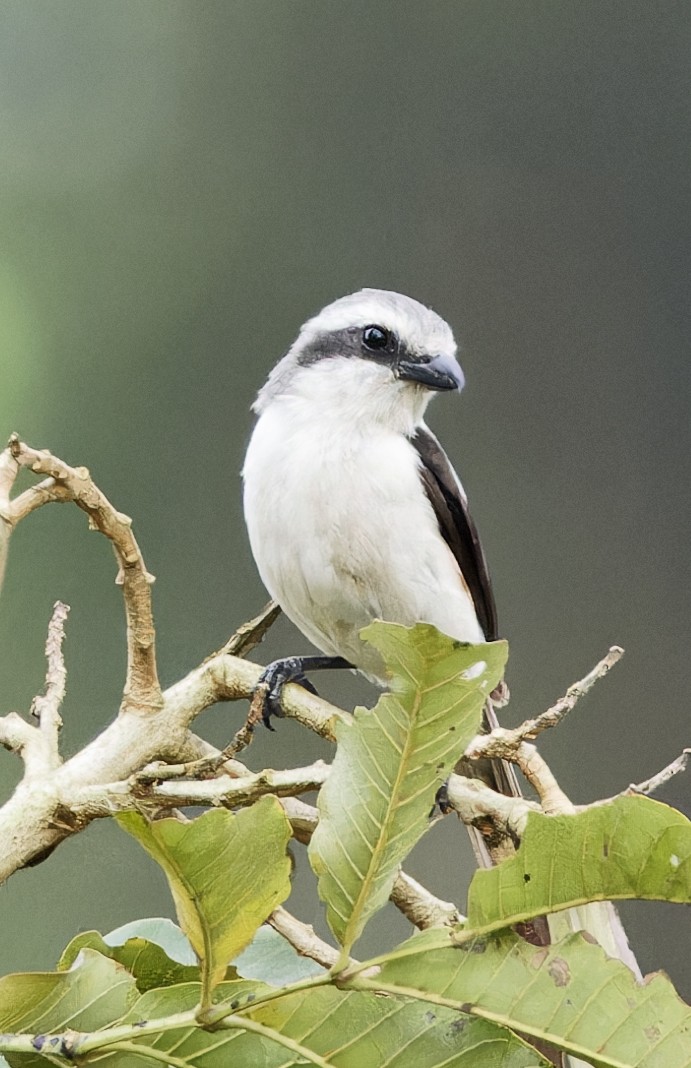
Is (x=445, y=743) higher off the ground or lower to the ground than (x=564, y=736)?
higher

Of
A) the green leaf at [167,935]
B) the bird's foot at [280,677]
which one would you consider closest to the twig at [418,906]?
the green leaf at [167,935]

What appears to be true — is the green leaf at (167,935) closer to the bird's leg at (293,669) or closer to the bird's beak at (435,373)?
the bird's leg at (293,669)

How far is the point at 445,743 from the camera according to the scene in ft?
1.19

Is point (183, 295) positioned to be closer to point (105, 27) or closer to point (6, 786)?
point (105, 27)

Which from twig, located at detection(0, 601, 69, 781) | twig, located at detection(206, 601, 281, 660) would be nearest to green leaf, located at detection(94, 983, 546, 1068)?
twig, located at detection(0, 601, 69, 781)

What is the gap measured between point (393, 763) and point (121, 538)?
255 mm

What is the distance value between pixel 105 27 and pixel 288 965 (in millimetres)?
3034

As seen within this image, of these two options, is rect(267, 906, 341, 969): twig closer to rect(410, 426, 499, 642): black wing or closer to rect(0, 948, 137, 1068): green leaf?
rect(0, 948, 137, 1068): green leaf

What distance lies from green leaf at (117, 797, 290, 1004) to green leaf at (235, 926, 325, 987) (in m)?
0.18

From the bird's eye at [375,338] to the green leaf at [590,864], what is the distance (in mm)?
793

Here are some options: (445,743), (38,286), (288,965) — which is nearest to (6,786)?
(38,286)

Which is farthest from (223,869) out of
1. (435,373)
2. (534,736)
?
(435,373)

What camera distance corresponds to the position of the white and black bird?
3.35 feet

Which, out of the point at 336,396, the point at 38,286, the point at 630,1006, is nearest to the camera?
the point at 630,1006
